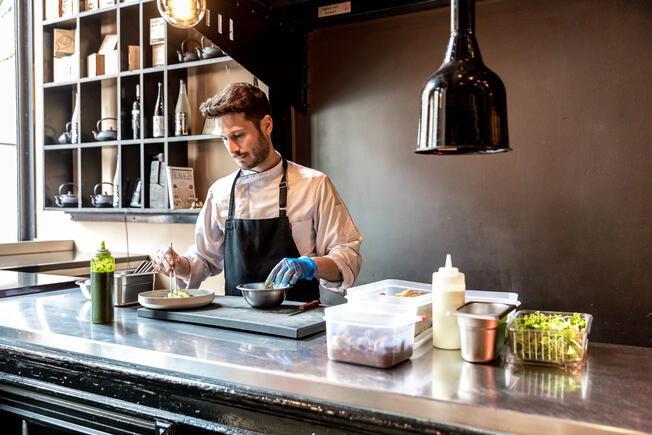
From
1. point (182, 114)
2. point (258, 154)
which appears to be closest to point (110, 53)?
point (182, 114)

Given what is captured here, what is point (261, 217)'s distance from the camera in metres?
2.58

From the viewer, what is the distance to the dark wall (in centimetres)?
243

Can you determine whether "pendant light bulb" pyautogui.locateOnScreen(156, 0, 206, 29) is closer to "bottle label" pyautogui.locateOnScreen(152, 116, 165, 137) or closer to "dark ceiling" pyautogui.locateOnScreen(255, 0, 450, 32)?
"dark ceiling" pyautogui.locateOnScreen(255, 0, 450, 32)

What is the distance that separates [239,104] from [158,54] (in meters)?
1.66

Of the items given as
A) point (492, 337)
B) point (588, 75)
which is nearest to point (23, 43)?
point (588, 75)

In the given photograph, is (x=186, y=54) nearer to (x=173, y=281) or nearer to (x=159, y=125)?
(x=159, y=125)

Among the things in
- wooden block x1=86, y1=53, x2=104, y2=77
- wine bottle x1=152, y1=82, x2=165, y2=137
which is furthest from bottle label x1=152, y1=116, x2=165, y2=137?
wooden block x1=86, y1=53, x2=104, y2=77

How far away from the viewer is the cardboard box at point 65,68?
4.18 meters

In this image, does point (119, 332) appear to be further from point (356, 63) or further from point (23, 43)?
point (23, 43)

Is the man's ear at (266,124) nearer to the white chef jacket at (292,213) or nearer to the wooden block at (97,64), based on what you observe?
the white chef jacket at (292,213)

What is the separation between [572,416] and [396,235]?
2012mm

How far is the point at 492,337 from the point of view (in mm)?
1304

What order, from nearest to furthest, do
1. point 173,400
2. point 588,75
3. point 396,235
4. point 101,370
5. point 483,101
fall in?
1. point 483,101
2. point 173,400
3. point 101,370
4. point 588,75
5. point 396,235

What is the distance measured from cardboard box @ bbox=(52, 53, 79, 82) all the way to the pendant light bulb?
224 centimetres
